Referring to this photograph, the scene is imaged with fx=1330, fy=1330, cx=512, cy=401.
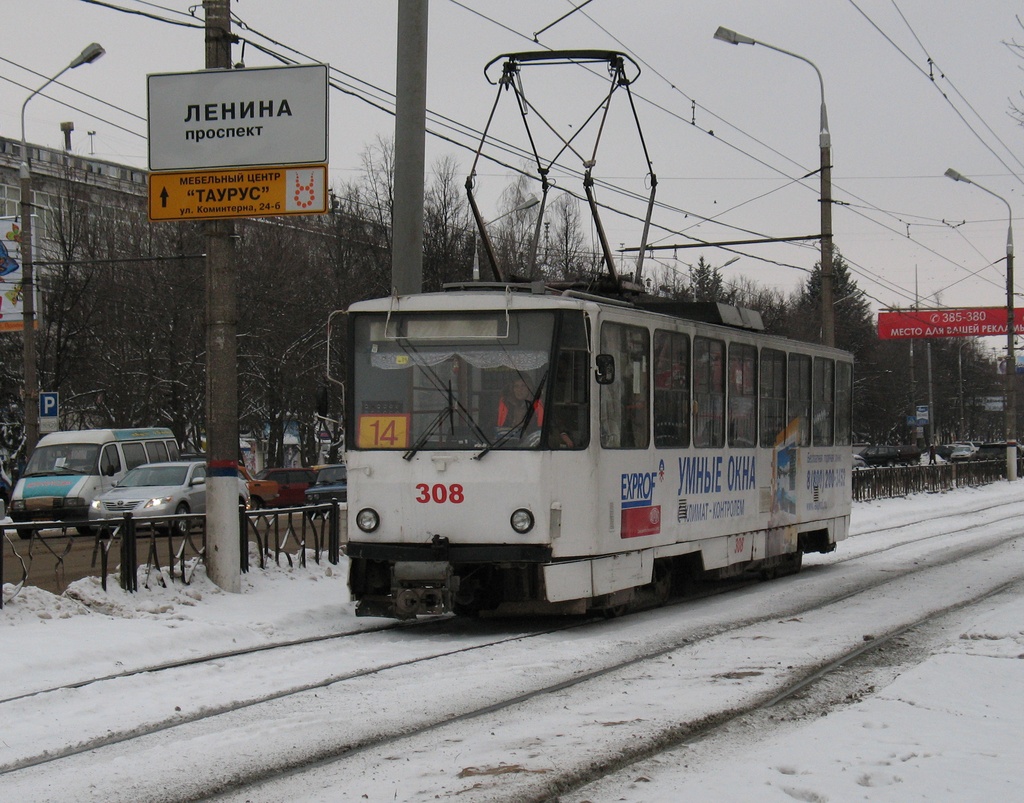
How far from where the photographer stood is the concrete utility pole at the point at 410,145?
13680 mm

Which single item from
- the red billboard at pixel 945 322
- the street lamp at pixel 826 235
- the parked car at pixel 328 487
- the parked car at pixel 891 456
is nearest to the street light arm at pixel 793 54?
the street lamp at pixel 826 235

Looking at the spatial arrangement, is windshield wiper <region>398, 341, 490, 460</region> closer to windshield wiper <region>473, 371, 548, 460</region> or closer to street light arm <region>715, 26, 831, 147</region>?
windshield wiper <region>473, 371, 548, 460</region>

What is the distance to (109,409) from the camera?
137 ft

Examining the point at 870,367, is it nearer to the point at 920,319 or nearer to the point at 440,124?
the point at 920,319

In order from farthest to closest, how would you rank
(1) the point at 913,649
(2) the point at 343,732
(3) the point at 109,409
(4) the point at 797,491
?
(3) the point at 109,409 → (4) the point at 797,491 → (1) the point at 913,649 → (2) the point at 343,732

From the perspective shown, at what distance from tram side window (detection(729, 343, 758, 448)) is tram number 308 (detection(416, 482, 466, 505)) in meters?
4.28

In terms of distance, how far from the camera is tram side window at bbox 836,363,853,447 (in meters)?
18.2

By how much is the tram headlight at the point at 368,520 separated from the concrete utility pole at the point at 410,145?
309cm

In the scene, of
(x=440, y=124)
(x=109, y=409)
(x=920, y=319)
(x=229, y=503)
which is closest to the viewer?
(x=229, y=503)

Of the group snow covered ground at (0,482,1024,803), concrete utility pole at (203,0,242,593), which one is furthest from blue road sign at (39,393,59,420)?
concrete utility pole at (203,0,242,593)

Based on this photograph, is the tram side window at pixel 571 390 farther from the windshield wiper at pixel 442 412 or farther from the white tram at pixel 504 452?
the windshield wiper at pixel 442 412

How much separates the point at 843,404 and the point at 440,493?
9003 mm

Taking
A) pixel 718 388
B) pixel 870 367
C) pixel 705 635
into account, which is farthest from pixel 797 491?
pixel 870 367

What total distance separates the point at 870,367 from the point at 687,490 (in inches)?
2864
